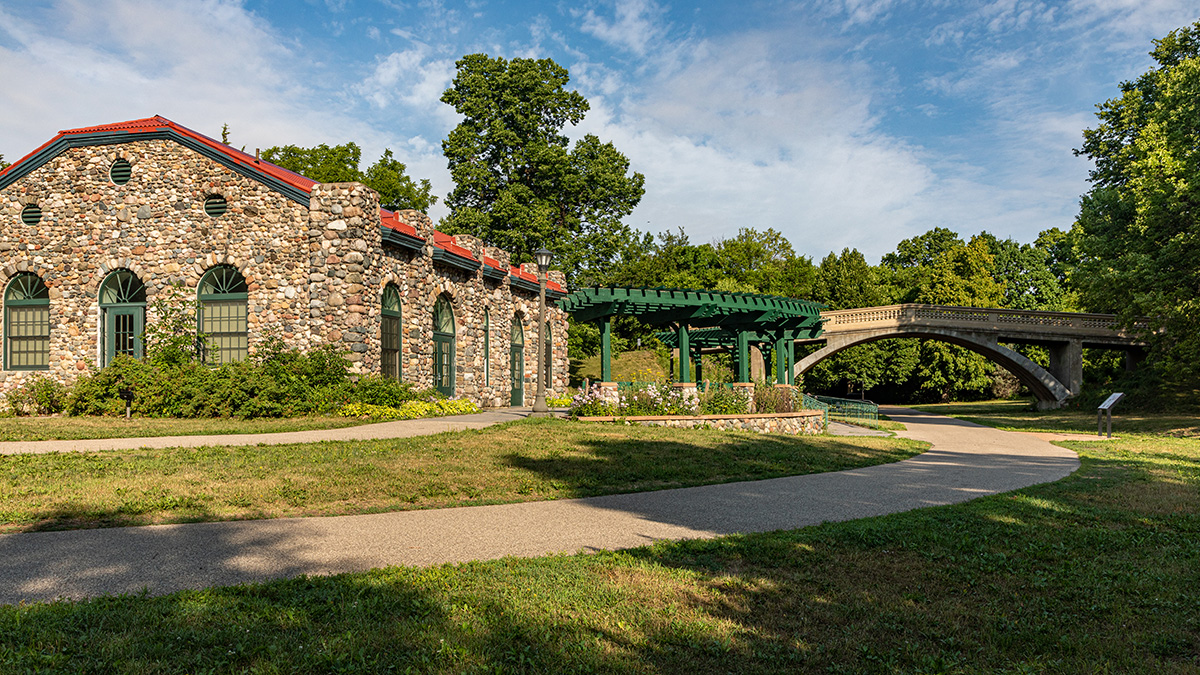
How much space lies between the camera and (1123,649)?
3.75m

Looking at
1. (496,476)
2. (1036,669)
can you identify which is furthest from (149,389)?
(1036,669)

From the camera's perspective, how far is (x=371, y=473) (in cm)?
898

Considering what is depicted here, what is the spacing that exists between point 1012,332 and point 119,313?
42.7m

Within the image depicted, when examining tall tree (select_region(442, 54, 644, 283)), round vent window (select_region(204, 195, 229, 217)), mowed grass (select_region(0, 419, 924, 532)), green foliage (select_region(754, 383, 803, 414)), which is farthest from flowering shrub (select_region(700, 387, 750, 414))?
tall tree (select_region(442, 54, 644, 283))

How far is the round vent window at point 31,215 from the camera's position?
66.3 ft

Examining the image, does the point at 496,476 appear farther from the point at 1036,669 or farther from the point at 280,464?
the point at 1036,669

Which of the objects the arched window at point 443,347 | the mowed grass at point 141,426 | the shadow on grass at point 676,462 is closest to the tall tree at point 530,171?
the arched window at point 443,347

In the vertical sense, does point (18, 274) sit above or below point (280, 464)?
above

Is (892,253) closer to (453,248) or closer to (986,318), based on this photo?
(986,318)

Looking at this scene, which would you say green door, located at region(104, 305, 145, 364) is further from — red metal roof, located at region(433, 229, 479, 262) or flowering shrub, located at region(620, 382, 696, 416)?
flowering shrub, located at region(620, 382, 696, 416)

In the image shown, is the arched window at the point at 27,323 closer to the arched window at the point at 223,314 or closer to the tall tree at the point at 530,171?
the arched window at the point at 223,314

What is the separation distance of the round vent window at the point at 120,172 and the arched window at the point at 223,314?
3.61 metres

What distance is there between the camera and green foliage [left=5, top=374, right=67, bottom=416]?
18.4m

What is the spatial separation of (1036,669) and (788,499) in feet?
16.0
